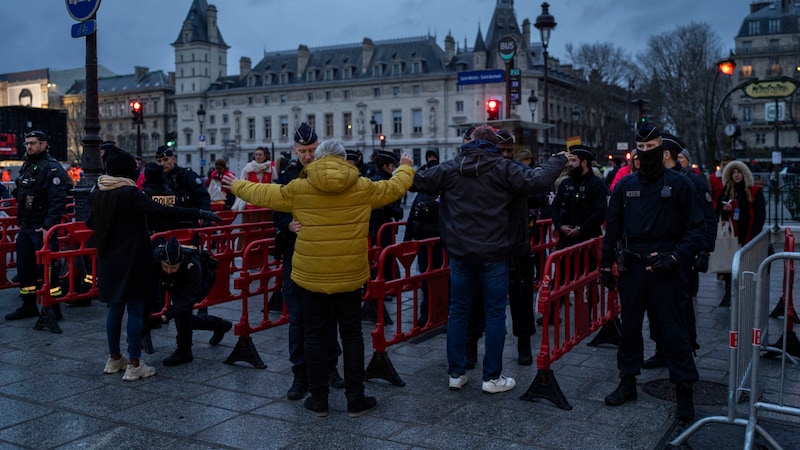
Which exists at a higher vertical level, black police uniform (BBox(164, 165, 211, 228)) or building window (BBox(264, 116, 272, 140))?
building window (BBox(264, 116, 272, 140))

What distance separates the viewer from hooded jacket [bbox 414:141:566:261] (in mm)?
5863

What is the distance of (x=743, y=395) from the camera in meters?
5.97

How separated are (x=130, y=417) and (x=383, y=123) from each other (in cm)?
8785

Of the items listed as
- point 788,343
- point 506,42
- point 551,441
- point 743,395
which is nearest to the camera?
point 551,441

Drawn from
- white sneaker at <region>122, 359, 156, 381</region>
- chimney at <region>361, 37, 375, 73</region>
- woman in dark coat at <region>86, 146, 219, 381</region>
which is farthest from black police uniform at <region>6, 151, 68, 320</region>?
chimney at <region>361, 37, 375, 73</region>

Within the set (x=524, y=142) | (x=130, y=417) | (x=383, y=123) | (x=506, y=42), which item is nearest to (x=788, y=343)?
(x=130, y=417)

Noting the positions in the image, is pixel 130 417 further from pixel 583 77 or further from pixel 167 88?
pixel 167 88

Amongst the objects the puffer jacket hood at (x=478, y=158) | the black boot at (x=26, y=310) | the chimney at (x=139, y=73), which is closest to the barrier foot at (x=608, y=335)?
the puffer jacket hood at (x=478, y=158)

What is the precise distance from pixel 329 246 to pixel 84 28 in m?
7.31

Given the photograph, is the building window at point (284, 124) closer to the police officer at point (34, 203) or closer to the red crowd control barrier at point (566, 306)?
the police officer at point (34, 203)

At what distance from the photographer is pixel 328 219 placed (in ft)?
18.0

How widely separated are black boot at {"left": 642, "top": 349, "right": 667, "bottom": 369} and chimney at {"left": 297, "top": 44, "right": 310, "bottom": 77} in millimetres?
95539

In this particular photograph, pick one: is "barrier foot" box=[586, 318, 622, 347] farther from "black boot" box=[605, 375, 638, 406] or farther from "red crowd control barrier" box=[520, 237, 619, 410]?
"black boot" box=[605, 375, 638, 406]

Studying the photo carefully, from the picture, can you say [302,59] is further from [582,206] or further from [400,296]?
[400,296]
